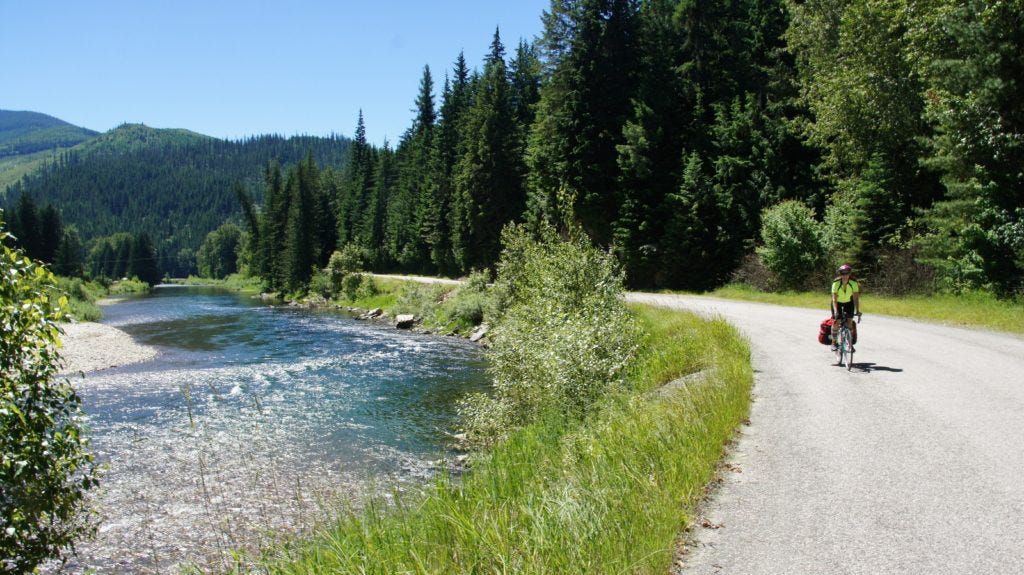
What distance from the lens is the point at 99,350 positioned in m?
30.0

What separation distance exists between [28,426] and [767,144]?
35.9 m

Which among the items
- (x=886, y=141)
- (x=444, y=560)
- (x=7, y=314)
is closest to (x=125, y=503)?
(x=7, y=314)

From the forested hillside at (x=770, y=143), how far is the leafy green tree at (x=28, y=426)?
2306cm

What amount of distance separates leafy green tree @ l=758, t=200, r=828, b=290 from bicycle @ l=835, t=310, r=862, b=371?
724 inches

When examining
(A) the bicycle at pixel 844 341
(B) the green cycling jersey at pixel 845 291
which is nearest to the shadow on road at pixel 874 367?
(A) the bicycle at pixel 844 341

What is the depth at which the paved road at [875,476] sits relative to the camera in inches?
187

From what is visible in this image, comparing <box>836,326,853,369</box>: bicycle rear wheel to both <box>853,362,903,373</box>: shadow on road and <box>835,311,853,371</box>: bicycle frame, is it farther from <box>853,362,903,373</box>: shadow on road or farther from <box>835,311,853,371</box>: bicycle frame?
<box>853,362,903,373</box>: shadow on road

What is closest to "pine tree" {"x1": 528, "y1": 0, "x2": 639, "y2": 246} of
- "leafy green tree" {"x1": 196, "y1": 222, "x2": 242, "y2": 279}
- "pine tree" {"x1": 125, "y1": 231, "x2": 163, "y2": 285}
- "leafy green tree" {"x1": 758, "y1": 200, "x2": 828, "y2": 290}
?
"leafy green tree" {"x1": 758, "y1": 200, "x2": 828, "y2": 290}

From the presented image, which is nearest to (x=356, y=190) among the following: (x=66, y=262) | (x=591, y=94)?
(x=66, y=262)

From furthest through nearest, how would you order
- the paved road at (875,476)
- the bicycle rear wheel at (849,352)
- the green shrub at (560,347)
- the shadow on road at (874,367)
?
1. the green shrub at (560,347)
2. the bicycle rear wheel at (849,352)
3. the shadow on road at (874,367)
4. the paved road at (875,476)

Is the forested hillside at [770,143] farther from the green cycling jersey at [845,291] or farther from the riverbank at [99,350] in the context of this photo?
the riverbank at [99,350]

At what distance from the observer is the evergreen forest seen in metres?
20.6

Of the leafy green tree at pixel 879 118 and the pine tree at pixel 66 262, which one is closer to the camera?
the leafy green tree at pixel 879 118

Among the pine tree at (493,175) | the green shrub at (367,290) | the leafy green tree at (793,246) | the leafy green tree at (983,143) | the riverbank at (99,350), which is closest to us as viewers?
the leafy green tree at (983,143)
